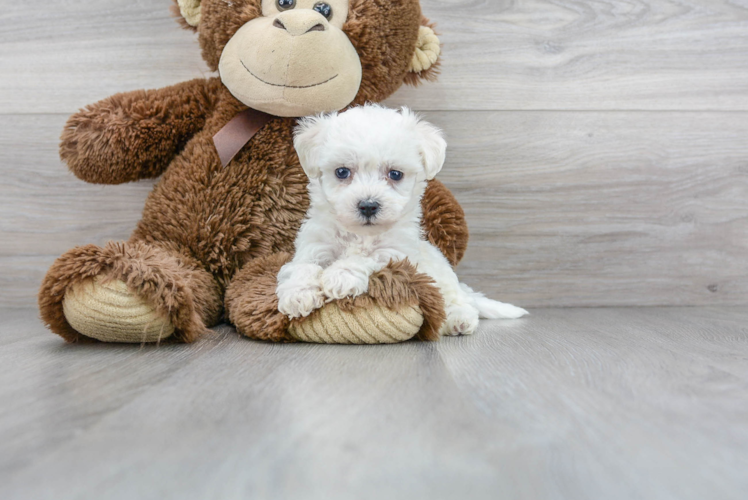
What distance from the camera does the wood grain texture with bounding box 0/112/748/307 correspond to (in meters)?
1.48

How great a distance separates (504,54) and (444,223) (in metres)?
0.54

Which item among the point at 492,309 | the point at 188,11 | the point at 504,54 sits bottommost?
the point at 492,309

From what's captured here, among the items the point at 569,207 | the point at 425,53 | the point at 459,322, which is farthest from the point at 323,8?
the point at 569,207

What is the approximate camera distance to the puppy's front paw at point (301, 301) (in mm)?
932

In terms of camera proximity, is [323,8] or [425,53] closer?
[323,8]

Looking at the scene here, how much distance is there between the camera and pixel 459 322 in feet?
3.60

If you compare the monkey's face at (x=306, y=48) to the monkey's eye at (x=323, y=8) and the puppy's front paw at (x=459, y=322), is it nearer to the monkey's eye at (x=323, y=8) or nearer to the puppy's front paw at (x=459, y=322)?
the monkey's eye at (x=323, y=8)

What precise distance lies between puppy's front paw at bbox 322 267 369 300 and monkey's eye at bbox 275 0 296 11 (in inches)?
21.8

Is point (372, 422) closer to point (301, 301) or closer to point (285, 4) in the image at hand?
point (301, 301)

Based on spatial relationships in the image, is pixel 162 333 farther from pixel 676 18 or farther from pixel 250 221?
pixel 676 18

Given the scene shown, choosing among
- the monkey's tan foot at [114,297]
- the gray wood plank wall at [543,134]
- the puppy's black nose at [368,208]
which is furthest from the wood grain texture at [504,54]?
the monkey's tan foot at [114,297]

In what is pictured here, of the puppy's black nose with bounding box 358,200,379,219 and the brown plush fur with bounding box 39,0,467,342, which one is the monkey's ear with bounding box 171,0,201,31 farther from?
the puppy's black nose with bounding box 358,200,379,219

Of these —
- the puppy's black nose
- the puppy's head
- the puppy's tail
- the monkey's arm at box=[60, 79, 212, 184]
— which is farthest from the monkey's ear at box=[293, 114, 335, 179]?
the puppy's tail

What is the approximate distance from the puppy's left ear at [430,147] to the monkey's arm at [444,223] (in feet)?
0.62
